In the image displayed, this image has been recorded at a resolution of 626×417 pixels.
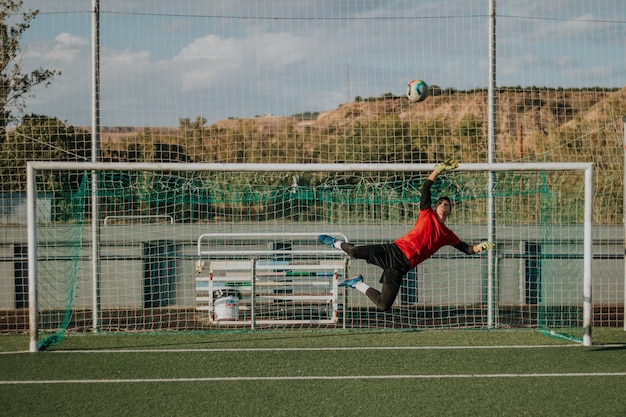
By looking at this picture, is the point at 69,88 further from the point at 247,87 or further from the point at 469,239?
the point at 469,239

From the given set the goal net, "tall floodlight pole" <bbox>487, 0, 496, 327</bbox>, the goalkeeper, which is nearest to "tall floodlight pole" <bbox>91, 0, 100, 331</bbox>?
the goal net

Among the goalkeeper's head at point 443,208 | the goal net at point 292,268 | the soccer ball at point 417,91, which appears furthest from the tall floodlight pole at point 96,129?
the goalkeeper's head at point 443,208

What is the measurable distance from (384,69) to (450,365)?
4989mm

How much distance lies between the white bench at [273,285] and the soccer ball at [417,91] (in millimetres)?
2674

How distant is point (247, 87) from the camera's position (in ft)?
35.9

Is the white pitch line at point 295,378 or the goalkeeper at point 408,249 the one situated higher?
the goalkeeper at point 408,249

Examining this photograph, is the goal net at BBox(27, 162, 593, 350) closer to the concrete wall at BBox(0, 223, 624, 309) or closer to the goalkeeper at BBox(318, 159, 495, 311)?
the concrete wall at BBox(0, 223, 624, 309)

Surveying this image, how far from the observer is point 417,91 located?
30.4ft

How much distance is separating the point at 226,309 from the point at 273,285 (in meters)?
0.93

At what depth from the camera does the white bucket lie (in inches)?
429

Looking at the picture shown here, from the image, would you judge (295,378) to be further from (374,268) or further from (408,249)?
(374,268)

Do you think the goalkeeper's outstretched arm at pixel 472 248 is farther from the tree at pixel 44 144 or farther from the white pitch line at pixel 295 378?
the tree at pixel 44 144

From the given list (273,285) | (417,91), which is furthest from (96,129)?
(417,91)

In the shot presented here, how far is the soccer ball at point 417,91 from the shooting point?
9227 millimetres
